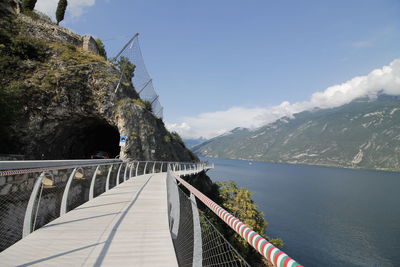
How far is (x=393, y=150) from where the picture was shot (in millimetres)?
186500

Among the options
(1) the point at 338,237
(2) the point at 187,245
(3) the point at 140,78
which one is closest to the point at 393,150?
(1) the point at 338,237

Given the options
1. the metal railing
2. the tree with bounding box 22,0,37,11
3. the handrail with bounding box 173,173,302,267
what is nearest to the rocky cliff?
the tree with bounding box 22,0,37,11

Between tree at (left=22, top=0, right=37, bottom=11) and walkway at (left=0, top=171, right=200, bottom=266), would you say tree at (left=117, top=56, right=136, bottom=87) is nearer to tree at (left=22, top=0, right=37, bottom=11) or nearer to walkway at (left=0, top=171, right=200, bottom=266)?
tree at (left=22, top=0, right=37, bottom=11)

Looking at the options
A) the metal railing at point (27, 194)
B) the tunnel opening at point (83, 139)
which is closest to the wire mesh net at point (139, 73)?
the tunnel opening at point (83, 139)

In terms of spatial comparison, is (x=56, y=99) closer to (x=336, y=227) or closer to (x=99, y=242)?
(x=99, y=242)

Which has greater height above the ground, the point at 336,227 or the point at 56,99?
the point at 56,99

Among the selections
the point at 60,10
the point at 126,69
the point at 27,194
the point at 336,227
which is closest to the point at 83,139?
the point at 126,69

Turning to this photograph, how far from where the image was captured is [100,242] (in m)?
3.86

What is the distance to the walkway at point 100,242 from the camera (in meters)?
3.19

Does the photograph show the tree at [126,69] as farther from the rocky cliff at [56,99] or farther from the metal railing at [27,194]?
the metal railing at [27,194]

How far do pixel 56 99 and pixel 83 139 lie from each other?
8.66 meters

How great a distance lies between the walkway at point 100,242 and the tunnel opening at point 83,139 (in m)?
18.2

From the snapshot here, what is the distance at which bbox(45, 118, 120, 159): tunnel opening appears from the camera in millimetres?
21094

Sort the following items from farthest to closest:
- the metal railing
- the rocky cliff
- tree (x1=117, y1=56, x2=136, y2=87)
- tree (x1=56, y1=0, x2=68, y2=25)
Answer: tree (x1=56, y1=0, x2=68, y2=25) < tree (x1=117, y1=56, x2=136, y2=87) < the rocky cliff < the metal railing
